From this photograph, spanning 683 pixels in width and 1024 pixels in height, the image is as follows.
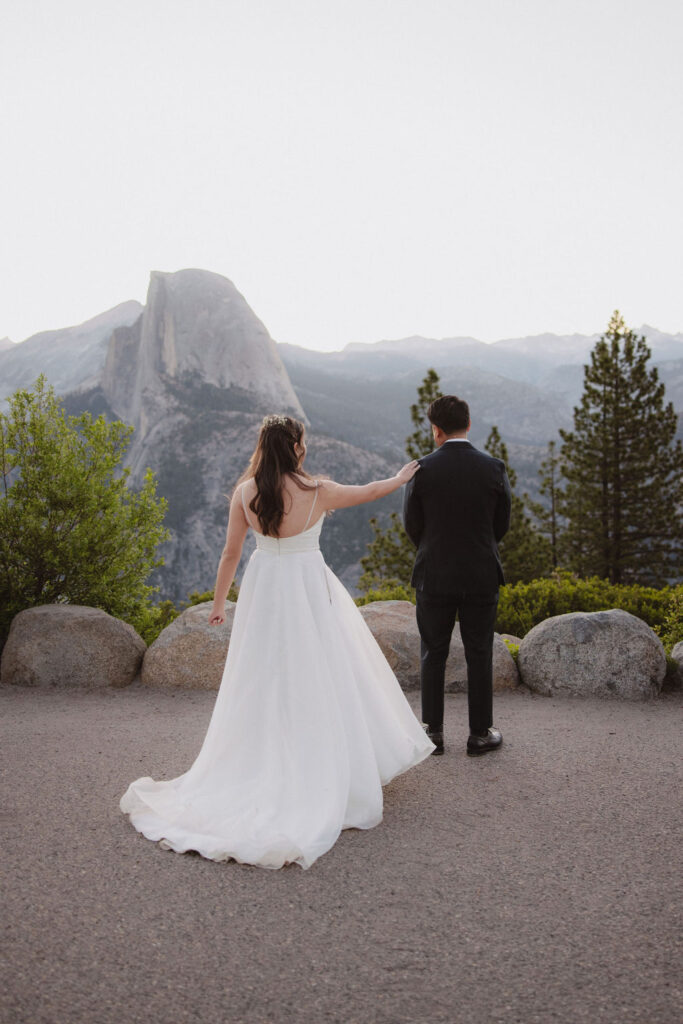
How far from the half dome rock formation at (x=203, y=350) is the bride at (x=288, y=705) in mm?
90475

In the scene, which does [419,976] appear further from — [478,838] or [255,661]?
[255,661]

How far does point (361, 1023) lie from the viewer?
2416 mm

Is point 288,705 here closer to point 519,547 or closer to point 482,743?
point 482,743

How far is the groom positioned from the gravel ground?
2.14ft

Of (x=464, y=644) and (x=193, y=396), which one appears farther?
(x=193, y=396)

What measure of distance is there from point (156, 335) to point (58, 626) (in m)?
106

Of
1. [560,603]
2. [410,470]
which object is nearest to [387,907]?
[410,470]

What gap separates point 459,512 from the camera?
482 centimetres

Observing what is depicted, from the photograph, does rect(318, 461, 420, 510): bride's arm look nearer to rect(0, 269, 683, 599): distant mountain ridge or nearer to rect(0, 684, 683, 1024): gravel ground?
rect(0, 684, 683, 1024): gravel ground

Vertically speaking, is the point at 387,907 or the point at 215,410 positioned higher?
the point at 215,410

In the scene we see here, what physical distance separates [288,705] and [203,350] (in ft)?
334

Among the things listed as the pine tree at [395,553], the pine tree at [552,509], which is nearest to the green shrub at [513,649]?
the pine tree at [395,553]

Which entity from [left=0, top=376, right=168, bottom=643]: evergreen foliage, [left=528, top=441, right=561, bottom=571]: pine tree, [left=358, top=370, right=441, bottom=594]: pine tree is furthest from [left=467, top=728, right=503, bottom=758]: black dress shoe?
[left=528, top=441, right=561, bottom=571]: pine tree

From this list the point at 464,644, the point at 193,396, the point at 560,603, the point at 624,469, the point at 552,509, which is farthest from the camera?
the point at 193,396
